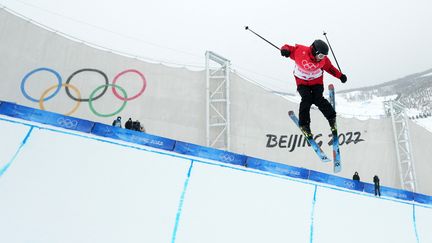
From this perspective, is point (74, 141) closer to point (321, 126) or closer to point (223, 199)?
point (223, 199)

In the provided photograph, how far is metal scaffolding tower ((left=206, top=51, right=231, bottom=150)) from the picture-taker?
993 cm

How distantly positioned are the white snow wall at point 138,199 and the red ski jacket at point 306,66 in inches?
56.2

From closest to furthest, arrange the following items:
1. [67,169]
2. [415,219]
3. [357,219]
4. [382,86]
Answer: [67,169] < [357,219] < [415,219] < [382,86]

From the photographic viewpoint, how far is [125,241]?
2.19 meters

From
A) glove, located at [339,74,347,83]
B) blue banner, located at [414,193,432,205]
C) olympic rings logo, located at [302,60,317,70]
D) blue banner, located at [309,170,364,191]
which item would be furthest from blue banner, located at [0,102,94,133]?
blue banner, located at [414,193,432,205]

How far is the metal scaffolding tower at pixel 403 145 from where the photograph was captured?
1270 cm

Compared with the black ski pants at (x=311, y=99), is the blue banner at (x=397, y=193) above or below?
below

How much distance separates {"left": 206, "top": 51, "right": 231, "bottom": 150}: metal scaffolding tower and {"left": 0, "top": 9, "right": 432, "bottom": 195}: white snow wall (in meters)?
0.28

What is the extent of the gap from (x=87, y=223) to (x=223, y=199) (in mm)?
1355

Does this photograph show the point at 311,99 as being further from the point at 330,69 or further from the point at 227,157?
the point at 227,157

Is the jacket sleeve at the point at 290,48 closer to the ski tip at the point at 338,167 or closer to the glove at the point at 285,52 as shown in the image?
the glove at the point at 285,52

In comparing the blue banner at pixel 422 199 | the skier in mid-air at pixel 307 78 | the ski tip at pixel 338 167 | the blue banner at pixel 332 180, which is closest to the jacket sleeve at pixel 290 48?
the skier in mid-air at pixel 307 78

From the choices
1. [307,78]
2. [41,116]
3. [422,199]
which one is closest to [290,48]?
[307,78]

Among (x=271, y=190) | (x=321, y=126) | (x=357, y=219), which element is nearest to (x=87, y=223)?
(x=271, y=190)
